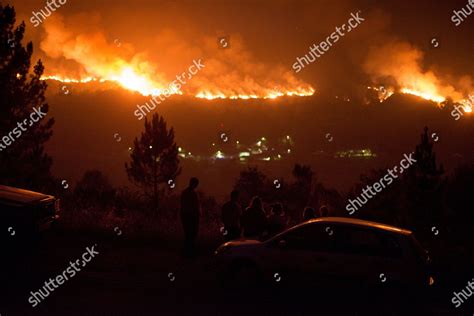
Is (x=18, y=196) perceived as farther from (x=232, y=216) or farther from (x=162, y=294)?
(x=232, y=216)

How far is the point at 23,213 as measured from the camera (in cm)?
969

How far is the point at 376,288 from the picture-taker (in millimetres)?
7680

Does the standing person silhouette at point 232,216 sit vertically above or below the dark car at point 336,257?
above

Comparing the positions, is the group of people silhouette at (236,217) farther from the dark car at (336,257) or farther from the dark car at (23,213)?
the dark car at (23,213)

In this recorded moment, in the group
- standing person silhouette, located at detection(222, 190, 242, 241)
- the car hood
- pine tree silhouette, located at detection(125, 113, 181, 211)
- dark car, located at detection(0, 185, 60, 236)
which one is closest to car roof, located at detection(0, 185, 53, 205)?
dark car, located at detection(0, 185, 60, 236)

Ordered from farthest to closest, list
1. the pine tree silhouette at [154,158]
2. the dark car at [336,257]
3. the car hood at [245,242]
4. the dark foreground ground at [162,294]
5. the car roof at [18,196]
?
the pine tree silhouette at [154,158] → the car roof at [18,196] → the car hood at [245,242] → the dark car at [336,257] → the dark foreground ground at [162,294]

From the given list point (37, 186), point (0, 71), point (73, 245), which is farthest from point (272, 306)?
point (0, 71)

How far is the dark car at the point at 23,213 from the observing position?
9531 mm

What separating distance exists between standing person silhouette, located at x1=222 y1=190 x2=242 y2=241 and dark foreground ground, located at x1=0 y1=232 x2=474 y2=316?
0.84 m

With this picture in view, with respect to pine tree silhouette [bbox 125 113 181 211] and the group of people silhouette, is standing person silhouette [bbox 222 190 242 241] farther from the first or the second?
pine tree silhouette [bbox 125 113 181 211]

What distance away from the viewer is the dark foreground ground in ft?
23.4

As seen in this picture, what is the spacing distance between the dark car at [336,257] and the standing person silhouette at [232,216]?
1.98m

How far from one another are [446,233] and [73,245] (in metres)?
10.3

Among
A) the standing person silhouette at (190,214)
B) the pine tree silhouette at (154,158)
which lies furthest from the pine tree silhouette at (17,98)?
the pine tree silhouette at (154,158)
